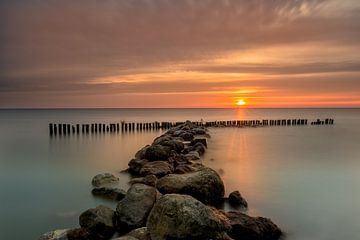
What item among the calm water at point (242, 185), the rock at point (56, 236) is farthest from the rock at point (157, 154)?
the rock at point (56, 236)

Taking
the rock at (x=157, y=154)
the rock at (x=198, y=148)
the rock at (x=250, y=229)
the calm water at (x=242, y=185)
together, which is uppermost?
the rock at (x=157, y=154)

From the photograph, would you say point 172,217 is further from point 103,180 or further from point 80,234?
point 103,180

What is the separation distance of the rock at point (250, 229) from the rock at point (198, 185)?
2.13m

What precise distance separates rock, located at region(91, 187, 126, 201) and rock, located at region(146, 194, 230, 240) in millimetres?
4884

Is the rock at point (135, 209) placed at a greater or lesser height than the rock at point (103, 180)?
greater

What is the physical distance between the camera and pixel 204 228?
7.25 m

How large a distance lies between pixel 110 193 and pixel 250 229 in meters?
5.88

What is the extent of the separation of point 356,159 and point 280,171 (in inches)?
297

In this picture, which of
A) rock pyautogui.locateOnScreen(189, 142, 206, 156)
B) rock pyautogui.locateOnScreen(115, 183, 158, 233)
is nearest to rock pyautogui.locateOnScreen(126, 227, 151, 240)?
rock pyautogui.locateOnScreen(115, 183, 158, 233)

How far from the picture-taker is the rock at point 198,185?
1073 cm

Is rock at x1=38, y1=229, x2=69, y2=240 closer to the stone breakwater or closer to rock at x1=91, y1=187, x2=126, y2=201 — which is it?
the stone breakwater

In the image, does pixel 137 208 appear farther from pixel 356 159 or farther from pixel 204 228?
pixel 356 159

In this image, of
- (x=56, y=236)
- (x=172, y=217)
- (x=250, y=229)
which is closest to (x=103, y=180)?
(x=56, y=236)

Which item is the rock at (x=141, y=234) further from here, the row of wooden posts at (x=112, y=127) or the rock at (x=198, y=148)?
the row of wooden posts at (x=112, y=127)
